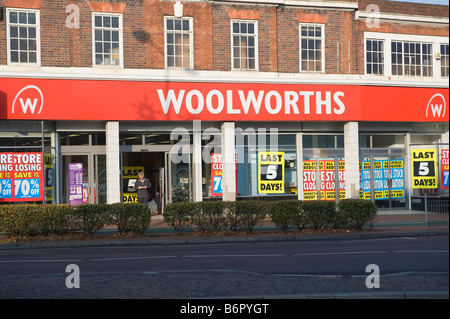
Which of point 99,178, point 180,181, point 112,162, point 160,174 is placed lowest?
point 180,181

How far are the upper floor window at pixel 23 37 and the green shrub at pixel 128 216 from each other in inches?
284

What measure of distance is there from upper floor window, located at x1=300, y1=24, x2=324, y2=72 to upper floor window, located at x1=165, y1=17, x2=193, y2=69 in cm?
459

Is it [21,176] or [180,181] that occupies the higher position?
[21,176]

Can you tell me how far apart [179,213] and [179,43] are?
780 cm

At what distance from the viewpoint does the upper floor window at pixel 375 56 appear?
25.4 m

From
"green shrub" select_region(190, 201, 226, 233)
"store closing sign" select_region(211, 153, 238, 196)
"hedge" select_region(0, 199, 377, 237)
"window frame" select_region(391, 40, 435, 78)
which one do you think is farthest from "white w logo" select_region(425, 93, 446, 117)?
"green shrub" select_region(190, 201, 226, 233)

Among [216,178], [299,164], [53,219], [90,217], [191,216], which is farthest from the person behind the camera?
[299,164]

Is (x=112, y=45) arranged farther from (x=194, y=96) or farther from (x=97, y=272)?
(x=97, y=272)

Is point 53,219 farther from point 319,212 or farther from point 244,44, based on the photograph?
point 244,44

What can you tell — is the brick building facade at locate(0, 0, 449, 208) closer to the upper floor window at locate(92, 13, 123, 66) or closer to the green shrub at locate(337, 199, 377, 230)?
the upper floor window at locate(92, 13, 123, 66)

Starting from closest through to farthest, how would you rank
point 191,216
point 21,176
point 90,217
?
point 90,217 → point 191,216 → point 21,176

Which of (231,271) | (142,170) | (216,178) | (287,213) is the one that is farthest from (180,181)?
(231,271)

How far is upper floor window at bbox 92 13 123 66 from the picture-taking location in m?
22.3

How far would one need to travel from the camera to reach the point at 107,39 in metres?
22.5
